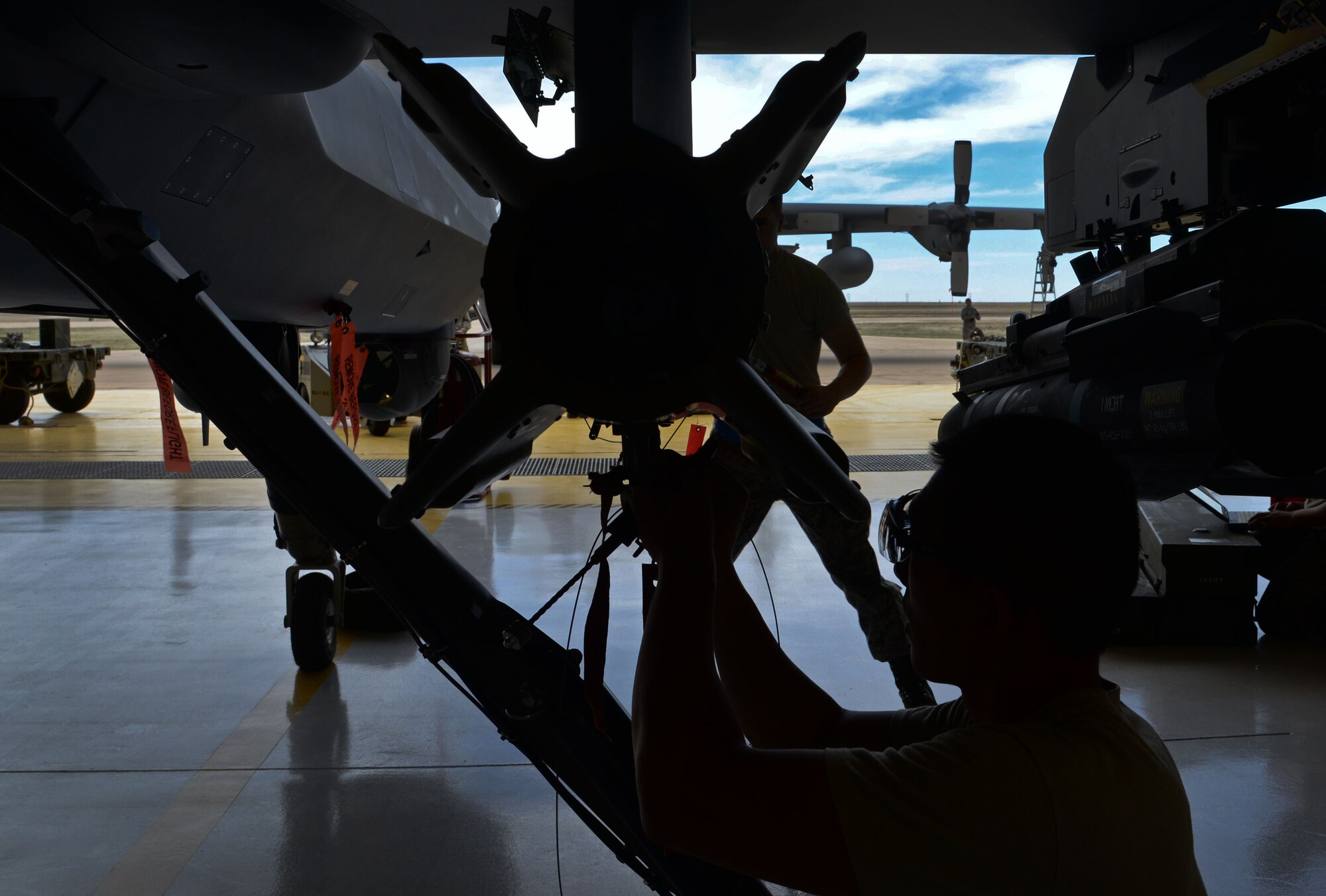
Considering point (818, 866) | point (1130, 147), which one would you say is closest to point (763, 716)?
point (818, 866)

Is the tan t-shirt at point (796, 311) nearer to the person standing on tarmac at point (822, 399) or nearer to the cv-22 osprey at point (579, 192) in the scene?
the person standing on tarmac at point (822, 399)

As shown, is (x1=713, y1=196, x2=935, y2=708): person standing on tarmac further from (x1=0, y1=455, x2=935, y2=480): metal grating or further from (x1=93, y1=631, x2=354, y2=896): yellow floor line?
(x1=0, y1=455, x2=935, y2=480): metal grating

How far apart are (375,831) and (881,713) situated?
6.04 feet

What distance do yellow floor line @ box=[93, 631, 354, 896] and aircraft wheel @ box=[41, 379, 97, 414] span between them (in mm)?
14301

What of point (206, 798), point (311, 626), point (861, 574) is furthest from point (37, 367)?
point (861, 574)

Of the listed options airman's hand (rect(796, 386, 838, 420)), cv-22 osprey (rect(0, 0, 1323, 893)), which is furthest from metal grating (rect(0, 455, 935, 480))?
cv-22 osprey (rect(0, 0, 1323, 893))

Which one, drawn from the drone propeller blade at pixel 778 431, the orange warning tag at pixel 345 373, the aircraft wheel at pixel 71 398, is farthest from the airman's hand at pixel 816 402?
the aircraft wheel at pixel 71 398

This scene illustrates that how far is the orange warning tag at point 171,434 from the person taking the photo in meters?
2.79

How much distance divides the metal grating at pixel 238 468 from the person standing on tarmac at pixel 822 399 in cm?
568

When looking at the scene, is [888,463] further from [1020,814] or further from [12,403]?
[12,403]

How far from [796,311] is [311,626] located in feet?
7.95

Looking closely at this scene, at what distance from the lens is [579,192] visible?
4.75ft

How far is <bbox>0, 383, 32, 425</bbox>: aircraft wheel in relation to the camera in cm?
1449

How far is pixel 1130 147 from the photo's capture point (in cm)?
308
